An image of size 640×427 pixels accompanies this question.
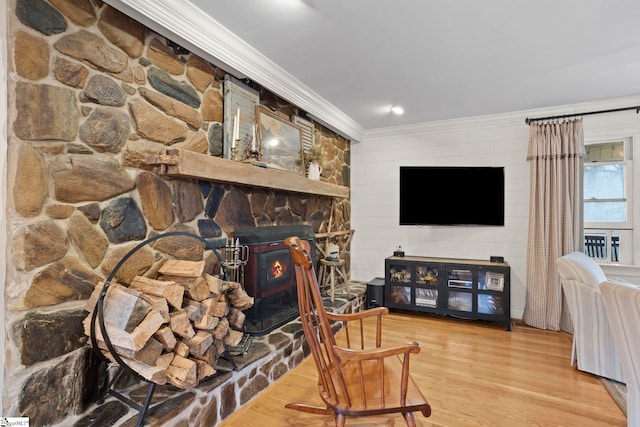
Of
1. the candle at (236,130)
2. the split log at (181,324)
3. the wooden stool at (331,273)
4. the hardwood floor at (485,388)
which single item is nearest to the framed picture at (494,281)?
the hardwood floor at (485,388)

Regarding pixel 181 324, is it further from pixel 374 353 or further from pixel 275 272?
pixel 275 272

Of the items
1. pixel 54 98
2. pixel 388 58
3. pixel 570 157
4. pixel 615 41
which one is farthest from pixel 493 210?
pixel 54 98

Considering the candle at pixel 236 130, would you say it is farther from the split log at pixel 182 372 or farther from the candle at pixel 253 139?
the split log at pixel 182 372

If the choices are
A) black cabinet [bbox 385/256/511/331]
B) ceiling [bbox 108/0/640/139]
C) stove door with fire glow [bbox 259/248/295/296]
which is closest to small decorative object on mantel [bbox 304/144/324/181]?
ceiling [bbox 108/0/640/139]

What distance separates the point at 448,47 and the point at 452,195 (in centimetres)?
195

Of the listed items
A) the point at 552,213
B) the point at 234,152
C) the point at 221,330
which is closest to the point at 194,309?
the point at 221,330

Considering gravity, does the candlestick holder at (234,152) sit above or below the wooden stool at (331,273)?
above

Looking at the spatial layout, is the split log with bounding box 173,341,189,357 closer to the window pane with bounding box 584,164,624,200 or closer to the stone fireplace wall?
the stone fireplace wall

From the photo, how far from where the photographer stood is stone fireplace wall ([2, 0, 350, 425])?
4.43 feet

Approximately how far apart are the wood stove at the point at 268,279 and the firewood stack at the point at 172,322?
18.4 inches

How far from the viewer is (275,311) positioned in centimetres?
275

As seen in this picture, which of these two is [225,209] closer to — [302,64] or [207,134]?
[207,134]

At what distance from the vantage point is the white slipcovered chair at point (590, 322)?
2.35m

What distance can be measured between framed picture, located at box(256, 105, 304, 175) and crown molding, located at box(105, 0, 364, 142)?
211 mm
